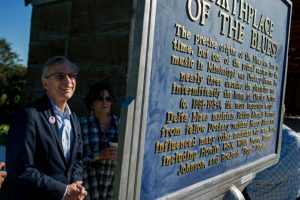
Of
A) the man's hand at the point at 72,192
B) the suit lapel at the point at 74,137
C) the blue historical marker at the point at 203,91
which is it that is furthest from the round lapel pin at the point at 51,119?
the blue historical marker at the point at 203,91

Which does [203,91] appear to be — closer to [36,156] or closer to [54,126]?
[54,126]

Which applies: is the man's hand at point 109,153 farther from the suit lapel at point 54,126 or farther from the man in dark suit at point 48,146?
the suit lapel at point 54,126

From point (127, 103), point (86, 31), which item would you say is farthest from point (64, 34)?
point (127, 103)

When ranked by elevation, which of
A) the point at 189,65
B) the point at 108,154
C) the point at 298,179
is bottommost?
the point at 298,179

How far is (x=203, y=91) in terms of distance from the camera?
2133 millimetres

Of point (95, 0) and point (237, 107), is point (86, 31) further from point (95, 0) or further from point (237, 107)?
point (237, 107)

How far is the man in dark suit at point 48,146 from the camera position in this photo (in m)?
1.88

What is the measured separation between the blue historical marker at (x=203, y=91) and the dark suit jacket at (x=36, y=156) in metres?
0.53

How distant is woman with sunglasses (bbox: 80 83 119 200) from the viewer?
2.94 m

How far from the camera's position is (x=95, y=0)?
426 centimetres

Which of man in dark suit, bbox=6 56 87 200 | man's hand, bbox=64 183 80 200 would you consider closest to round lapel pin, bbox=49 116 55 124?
man in dark suit, bbox=6 56 87 200

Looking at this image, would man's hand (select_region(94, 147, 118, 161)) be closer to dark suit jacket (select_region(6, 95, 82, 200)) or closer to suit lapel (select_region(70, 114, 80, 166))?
suit lapel (select_region(70, 114, 80, 166))

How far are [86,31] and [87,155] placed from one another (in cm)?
193

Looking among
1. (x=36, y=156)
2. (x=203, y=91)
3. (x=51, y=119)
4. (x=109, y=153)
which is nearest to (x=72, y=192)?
(x=36, y=156)
